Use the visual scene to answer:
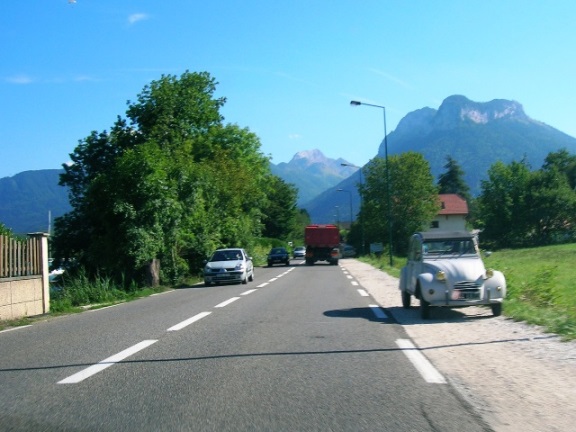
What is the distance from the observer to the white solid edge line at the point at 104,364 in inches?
284

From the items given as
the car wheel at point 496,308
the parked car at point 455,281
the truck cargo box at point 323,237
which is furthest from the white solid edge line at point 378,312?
the truck cargo box at point 323,237

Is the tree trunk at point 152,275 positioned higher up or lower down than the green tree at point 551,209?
lower down

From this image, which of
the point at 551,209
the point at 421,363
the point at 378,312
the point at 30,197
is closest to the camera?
the point at 421,363

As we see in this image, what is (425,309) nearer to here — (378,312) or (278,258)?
(378,312)

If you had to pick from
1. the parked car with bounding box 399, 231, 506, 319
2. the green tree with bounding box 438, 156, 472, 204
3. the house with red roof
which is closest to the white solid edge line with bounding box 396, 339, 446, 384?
Answer: the parked car with bounding box 399, 231, 506, 319

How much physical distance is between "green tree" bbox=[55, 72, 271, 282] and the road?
15106 millimetres

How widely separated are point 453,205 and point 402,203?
3275 cm

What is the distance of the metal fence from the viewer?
14.8m

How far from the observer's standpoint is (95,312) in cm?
1664

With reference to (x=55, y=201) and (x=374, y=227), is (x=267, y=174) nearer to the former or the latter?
(x=374, y=227)

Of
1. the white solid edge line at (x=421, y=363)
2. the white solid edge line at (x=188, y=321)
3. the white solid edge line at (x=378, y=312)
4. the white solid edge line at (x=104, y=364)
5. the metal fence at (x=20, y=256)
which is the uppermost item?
the metal fence at (x=20, y=256)

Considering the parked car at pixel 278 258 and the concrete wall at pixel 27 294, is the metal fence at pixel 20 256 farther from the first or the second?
the parked car at pixel 278 258

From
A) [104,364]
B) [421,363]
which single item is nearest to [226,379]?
[104,364]

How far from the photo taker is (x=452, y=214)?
117m
